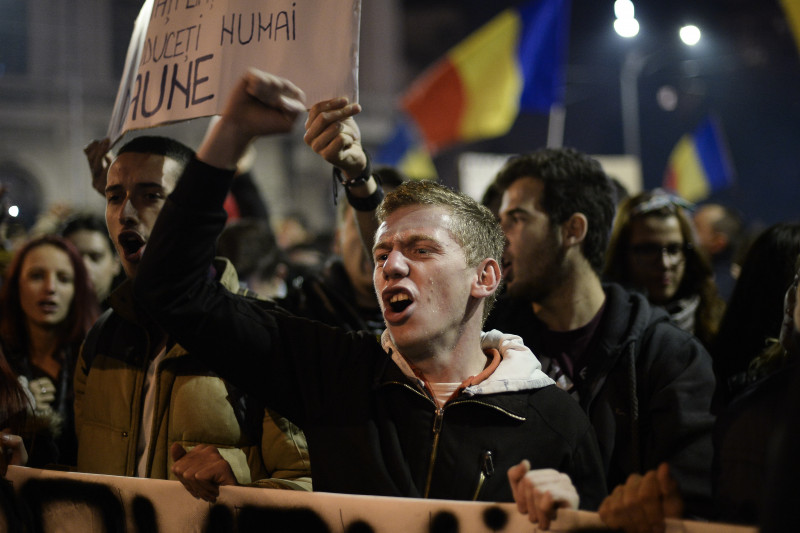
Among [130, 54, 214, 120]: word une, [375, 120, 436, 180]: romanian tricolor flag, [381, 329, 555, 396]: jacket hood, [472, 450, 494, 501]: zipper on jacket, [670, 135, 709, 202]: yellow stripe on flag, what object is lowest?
[472, 450, 494, 501]: zipper on jacket

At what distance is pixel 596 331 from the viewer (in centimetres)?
321

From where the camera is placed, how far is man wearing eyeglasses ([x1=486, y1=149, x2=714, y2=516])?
9.10 feet

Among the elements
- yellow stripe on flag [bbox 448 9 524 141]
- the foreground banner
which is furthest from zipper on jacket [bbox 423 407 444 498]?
yellow stripe on flag [bbox 448 9 524 141]

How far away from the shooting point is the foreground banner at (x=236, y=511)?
205 cm

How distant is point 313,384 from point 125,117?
1.22 m

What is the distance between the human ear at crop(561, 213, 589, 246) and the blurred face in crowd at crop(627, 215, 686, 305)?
40.6 inches

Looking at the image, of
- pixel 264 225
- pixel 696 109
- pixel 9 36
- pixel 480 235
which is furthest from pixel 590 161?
pixel 9 36

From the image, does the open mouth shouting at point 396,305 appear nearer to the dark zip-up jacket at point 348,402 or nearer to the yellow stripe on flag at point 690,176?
the dark zip-up jacket at point 348,402

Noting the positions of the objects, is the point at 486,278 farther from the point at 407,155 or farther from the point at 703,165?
the point at 407,155

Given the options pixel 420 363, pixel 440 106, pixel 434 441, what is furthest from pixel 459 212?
pixel 440 106

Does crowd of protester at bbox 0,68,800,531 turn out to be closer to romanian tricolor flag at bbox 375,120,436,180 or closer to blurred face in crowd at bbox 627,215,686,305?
blurred face in crowd at bbox 627,215,686,305

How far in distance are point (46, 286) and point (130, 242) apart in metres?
1.53

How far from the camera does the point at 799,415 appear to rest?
47.8 inches

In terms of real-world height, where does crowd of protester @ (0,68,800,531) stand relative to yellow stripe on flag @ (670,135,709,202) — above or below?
below
